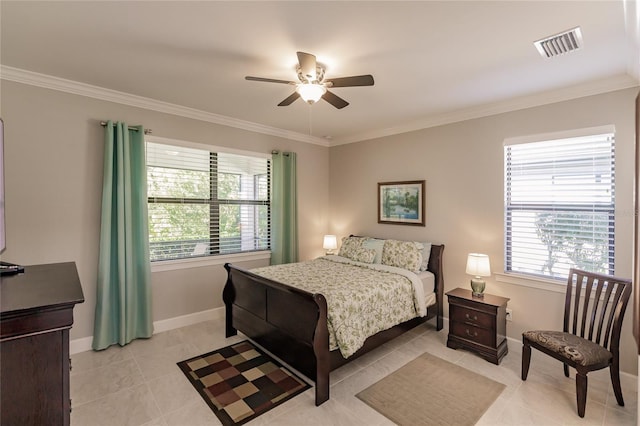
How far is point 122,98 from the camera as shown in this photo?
10.8ft

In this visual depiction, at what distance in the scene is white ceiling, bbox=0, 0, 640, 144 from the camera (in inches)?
72.7

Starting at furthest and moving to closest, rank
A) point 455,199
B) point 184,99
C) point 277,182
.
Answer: point 277,182 < point 455,199 < point 184,99

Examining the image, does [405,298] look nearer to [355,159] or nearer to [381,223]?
[381,223]

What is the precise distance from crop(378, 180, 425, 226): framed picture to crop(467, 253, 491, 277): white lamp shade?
3.18 ft

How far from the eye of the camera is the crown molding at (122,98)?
2746 millimetres

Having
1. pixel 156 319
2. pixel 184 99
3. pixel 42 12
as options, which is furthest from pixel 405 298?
pixel 42 12

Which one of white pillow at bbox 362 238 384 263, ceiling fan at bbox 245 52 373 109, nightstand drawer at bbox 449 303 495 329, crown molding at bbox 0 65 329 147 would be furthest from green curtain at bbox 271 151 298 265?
nightstand drawer at bbox 449 303 495 329

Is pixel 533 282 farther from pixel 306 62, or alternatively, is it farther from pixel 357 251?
pixel 306 62

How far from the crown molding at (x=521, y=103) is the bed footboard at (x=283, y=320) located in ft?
9.45

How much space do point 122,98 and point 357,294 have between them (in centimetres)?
323

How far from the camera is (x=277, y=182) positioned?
4.57 meters

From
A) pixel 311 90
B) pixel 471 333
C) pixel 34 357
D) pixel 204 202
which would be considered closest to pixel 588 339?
pixel 471 333

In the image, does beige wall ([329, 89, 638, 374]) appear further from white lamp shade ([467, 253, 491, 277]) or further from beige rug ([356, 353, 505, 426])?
beige rug ([356, 353, 505, 426])

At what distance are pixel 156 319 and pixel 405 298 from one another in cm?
291
